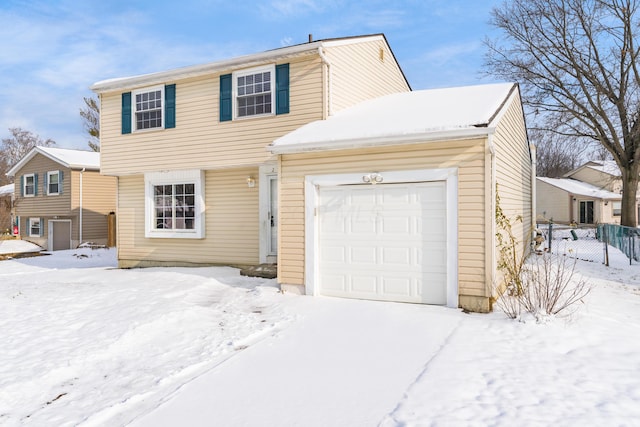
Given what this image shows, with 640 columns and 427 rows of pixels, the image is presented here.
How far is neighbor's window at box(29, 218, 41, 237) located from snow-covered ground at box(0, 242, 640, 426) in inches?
801

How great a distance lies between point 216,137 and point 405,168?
19.7 feet

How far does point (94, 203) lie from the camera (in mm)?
22625

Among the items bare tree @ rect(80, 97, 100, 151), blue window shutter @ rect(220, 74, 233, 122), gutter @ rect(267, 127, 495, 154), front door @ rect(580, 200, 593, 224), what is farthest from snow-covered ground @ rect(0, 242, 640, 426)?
front door @ rect(580, 200, 593, 224)

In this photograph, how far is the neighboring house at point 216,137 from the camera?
10.3m

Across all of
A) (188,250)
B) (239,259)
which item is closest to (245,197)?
(239,259)

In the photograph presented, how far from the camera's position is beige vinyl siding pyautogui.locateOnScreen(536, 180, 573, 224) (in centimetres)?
3491

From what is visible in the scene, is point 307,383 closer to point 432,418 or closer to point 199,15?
point 432,418

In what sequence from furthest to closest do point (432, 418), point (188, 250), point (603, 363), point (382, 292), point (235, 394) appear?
1. point (188, 250)
2. point (382, 292)
3. point (603, 363)
4. point (235, 394)
5. point (432, 418)

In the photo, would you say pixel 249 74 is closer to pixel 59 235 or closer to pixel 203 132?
pixel 203 132

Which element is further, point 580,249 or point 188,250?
point 580,249

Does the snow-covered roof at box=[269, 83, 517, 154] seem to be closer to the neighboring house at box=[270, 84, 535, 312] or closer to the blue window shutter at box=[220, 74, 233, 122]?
the neighboring house at box=[270, 84, 535, 312]

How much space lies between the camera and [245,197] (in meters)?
11.4

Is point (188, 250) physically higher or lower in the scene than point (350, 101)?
lower

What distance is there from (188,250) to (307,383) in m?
8.82
